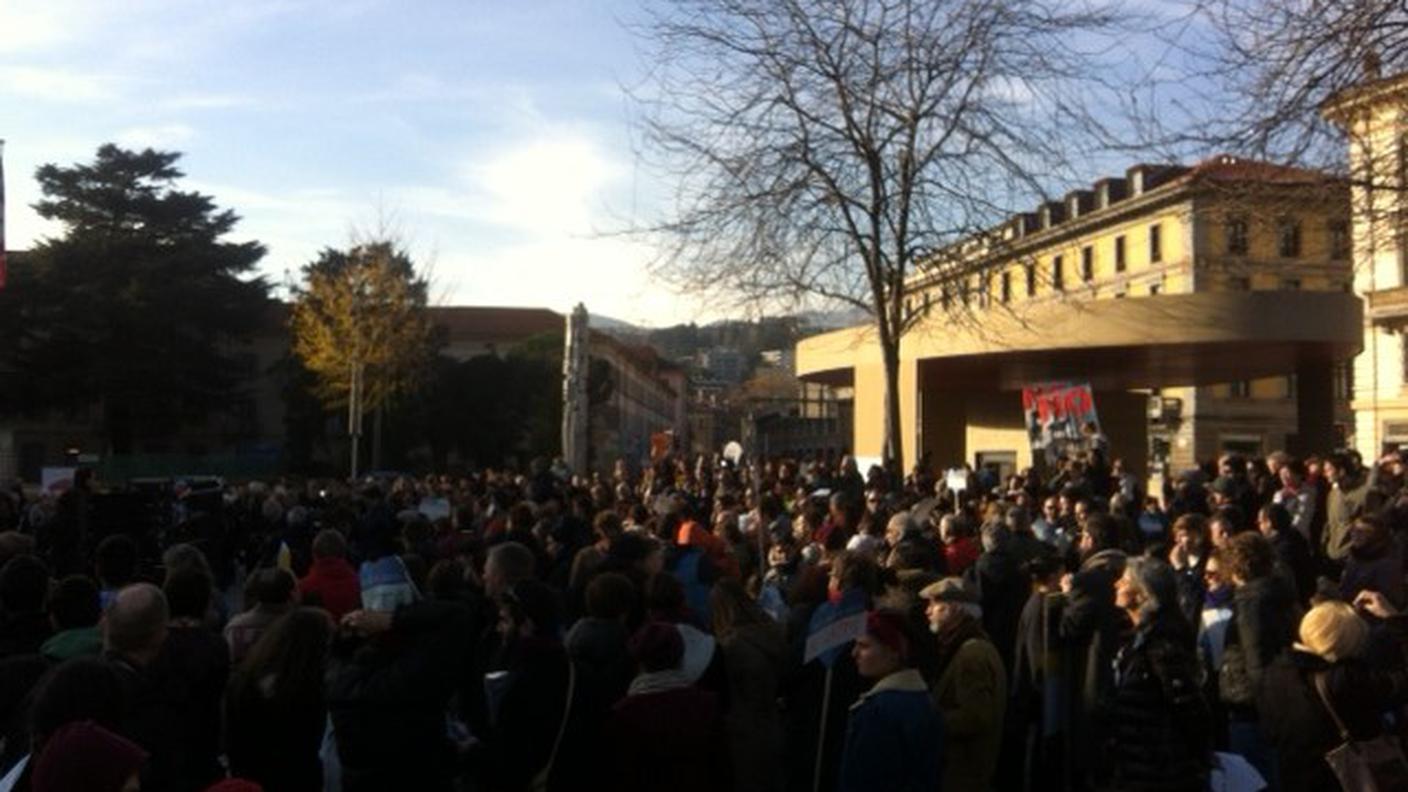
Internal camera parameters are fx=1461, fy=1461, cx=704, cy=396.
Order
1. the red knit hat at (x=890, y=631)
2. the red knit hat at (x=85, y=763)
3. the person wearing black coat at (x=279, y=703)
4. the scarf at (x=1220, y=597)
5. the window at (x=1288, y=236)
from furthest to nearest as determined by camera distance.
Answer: the window at (x=1288, y=236) < the scarf at (x=1220, y=597) < the person wearing black coat at (x=279, y=703) < the red knit hat at (x=890, y=631) < the red knit hat at (x=85, y=763)

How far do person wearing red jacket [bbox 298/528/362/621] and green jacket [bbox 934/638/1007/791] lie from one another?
3.79m

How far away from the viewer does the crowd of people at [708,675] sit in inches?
230

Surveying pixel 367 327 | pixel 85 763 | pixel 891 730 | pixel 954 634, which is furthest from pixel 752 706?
pixel 367 327

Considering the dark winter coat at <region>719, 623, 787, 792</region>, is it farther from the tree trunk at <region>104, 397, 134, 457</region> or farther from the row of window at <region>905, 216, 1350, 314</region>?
the tree trunk at <region>104, 397, 134, 457</region>

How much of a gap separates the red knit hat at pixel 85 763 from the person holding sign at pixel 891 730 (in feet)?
9.65

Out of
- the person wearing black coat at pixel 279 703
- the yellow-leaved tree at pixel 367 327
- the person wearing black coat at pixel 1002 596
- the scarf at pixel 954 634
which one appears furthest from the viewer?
the yellow-leaved tree at pixel 367 327

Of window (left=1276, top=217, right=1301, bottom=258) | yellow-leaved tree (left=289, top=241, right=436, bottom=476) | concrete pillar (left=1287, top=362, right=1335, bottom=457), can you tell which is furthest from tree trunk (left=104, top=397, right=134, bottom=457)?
window (left=1276, top=217, right=1301, bottom=258)

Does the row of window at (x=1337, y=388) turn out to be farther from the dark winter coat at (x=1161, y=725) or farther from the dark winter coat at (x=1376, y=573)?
the dark winter coat at (x=1161, y=725)

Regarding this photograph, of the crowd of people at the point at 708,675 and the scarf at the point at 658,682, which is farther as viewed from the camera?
the scarf at the point at 658,682

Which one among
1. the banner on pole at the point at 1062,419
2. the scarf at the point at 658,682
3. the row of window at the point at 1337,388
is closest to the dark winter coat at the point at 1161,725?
the scarf at the point at 658,682

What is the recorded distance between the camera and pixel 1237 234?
1303 cm

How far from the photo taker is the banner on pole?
20.1 meters

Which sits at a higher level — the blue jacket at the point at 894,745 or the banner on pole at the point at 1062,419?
the banner on pole at the point at 1062,419

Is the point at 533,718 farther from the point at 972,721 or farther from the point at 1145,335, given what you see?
the point at 1145,335
